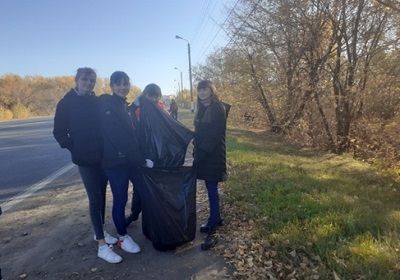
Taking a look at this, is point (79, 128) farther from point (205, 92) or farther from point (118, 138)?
point (205, 92)

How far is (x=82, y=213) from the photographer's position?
5.00 meters

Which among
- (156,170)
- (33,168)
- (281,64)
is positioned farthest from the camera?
(281,64)

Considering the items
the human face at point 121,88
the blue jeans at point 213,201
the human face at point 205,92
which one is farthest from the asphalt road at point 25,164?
the human face at point 205,92

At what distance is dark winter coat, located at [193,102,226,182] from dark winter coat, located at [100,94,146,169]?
2.46 ft

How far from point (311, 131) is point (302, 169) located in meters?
6.72

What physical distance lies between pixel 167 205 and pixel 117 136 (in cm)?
96

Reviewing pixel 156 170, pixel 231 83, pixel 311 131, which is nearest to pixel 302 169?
pixel 156 170

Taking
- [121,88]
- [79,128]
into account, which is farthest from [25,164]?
[121,88]

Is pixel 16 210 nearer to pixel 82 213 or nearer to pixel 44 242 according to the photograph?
pixel 82 213

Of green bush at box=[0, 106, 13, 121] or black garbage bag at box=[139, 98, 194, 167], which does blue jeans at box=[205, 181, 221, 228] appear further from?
green bush at box=[0, 106, 13, 121]

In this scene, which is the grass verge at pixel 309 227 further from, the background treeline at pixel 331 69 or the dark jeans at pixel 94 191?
the background treeline at pixel 331 69

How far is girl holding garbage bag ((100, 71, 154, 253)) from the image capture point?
131 inches

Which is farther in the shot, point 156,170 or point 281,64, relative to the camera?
point 281,64

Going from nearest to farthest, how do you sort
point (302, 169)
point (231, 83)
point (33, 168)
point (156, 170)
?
point (156, 170) → point (302, 169) → point (33, 168) → point (231, 83)
